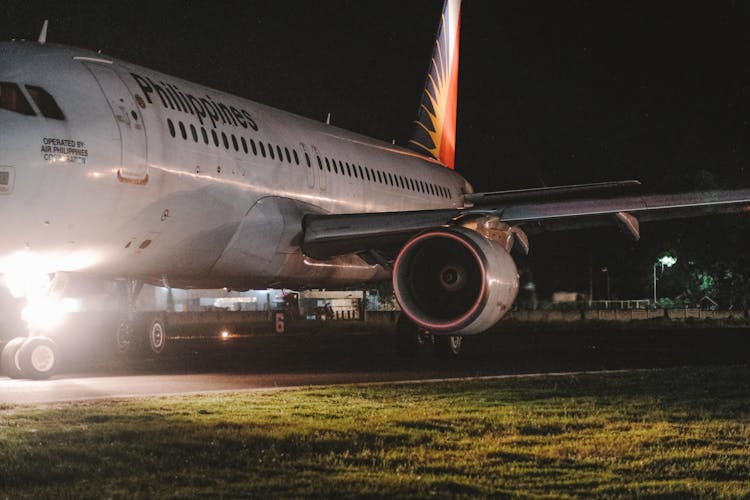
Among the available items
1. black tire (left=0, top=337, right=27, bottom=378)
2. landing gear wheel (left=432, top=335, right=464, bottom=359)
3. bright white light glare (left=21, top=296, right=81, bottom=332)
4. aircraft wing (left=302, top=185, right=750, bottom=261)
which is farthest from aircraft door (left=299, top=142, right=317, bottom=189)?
black tire (left=0, top=337, right=27, bottom=378)

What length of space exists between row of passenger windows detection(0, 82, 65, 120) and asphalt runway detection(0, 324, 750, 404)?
349 centimetres

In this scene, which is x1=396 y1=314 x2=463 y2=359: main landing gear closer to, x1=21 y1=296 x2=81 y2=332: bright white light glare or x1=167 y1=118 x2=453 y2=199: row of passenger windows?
x1=167 y1=118 x2=453 y2=199: row of passenger windows

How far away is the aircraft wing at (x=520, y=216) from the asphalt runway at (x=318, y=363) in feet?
6.76

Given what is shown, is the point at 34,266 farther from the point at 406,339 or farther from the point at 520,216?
the point at 406,339

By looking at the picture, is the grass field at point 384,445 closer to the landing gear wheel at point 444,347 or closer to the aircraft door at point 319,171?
the landing gear wheel at point 444,347

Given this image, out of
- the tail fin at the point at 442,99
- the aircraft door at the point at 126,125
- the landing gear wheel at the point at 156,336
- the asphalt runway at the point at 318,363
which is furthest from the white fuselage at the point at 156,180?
the tail fin at the point at 442,99

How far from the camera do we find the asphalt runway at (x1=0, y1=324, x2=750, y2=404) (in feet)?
45.8

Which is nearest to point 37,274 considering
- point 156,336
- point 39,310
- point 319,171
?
point 39,310

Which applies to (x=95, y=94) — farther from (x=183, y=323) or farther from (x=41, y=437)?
(x=183, y=323)

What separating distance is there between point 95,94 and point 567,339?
58.3 feet

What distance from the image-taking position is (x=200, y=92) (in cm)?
1788

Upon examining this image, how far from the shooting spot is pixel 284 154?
18953 millimetres

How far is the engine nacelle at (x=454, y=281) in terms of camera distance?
1548 centimetres

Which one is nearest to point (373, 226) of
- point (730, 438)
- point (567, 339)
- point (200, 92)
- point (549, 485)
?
point (200, 92)
